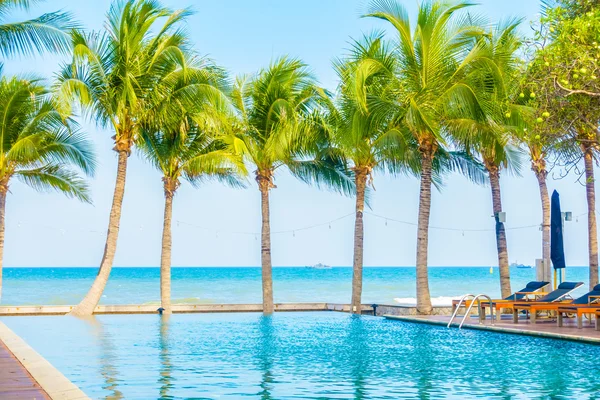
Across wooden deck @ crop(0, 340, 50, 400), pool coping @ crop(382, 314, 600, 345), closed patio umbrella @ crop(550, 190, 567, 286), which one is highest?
closed patio umbrella @ crop(550, 190, 567, 286)

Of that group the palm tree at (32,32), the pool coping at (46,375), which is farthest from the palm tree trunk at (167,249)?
the pool coping at (46,375)

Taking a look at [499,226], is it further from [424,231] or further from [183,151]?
[183,151]

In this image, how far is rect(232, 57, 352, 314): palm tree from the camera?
23953mm

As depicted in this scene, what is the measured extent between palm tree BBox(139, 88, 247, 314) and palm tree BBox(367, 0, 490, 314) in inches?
208

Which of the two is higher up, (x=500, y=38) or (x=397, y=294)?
(x=500, y=38)

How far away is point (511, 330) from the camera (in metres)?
16.8

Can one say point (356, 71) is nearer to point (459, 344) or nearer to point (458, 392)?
point (459, 344)

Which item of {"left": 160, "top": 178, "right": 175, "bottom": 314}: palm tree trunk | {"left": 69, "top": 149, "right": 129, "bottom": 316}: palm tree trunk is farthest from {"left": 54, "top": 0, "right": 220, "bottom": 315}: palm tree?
{"left": 160, "top": 178, "right": 175, "bottom": 314}: palm tree trunk

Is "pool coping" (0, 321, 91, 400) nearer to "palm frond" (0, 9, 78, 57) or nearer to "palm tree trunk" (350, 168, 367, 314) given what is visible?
"palm frond" (0, 9, 78, 57)

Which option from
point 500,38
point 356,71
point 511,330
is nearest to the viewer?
point 511,330

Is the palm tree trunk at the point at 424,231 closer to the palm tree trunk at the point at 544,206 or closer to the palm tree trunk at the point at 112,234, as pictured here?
the palm tree trunk at the point at 544,206

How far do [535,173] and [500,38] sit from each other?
4336 millimetres

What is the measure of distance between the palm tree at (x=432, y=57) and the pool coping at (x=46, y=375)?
38.0 feet

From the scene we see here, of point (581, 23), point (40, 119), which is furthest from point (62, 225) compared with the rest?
point (581, 23)
